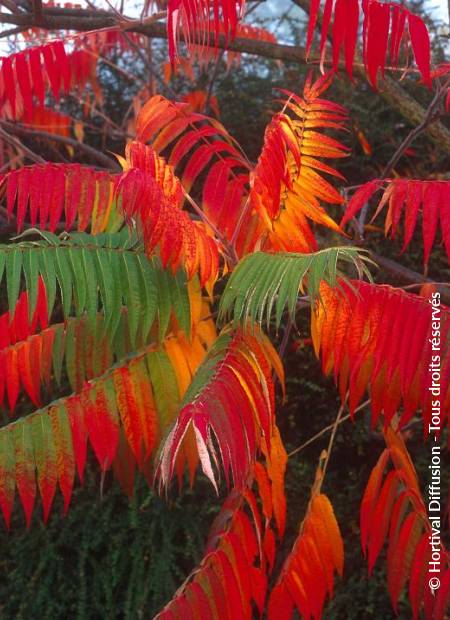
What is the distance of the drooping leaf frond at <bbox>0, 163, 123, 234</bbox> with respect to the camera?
1.19m

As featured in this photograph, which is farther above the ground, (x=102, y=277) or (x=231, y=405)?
(x=102, y=277)

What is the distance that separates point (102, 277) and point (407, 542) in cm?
58

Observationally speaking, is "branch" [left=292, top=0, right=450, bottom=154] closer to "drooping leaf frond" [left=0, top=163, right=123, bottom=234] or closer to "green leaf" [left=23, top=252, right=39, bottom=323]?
"drooping leaf frond" [left=0, top=163, right=123, bottom=234]

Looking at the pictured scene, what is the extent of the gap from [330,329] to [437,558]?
14.4 inches

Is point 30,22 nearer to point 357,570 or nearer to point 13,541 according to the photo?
point 13,541

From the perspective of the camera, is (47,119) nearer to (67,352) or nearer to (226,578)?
(67,352)

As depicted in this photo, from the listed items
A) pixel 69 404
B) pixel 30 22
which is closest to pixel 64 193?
pixel 69 404

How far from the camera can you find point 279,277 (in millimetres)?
979

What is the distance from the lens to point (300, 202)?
4.21 ft

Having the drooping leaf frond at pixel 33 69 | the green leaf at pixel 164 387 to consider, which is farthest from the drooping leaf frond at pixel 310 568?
the drooping leaf frond at pixel 33 69

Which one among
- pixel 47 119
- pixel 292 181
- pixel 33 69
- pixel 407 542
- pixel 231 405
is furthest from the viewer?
pixel 47 119

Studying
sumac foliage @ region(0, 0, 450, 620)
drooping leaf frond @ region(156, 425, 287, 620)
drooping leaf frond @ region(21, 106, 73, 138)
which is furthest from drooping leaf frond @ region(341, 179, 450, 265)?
drooping leaf frond @ region(21, 106, 73, 138)

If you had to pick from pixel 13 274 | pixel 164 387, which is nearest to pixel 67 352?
pixel 164 387

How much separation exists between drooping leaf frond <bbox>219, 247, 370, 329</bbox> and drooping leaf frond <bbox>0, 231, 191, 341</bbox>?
0.49 feet
